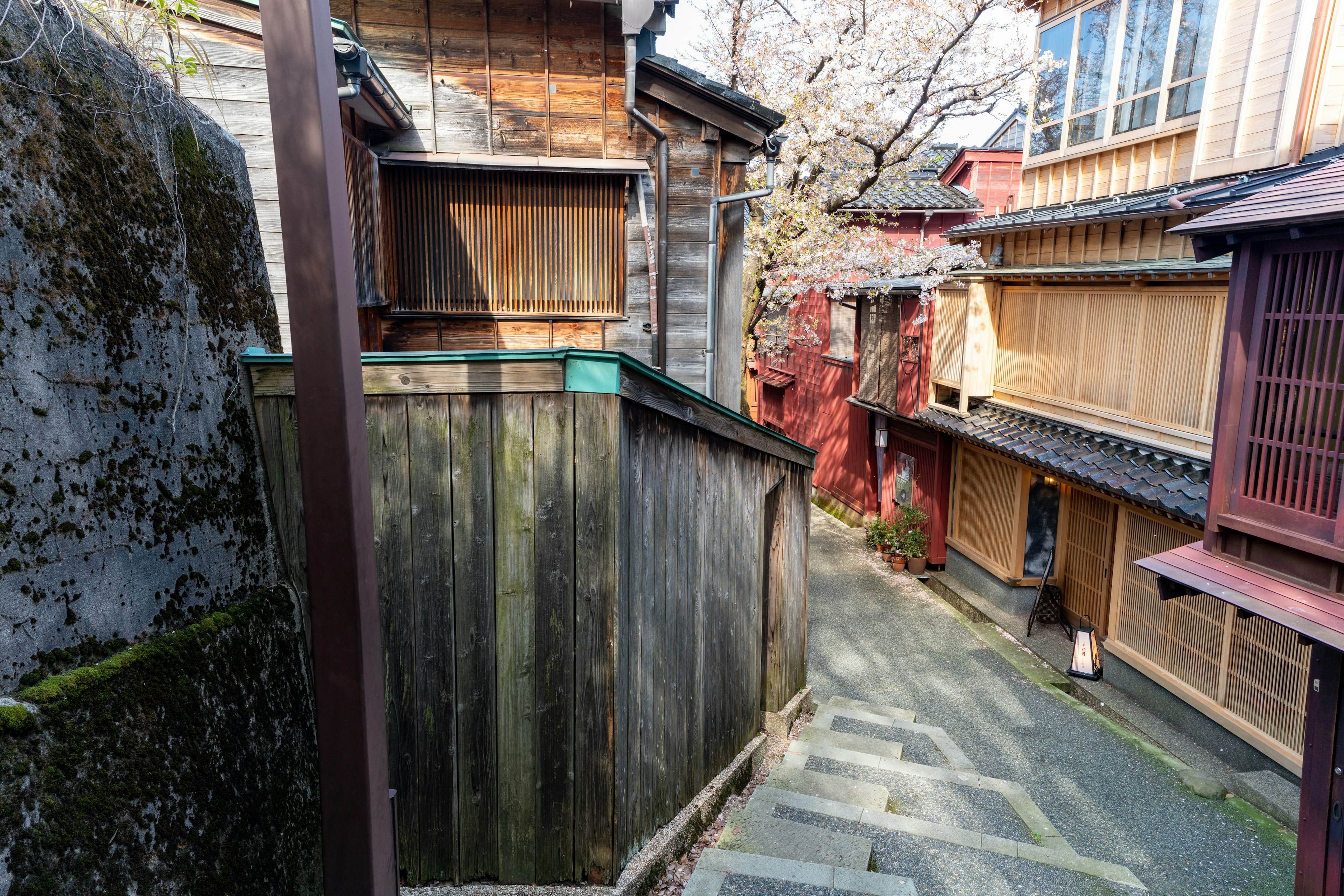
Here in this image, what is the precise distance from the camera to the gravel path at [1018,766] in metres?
5.45

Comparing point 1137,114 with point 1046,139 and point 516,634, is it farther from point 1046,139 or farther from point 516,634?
point 516,634

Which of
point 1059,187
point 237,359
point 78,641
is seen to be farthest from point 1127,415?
point 78,641

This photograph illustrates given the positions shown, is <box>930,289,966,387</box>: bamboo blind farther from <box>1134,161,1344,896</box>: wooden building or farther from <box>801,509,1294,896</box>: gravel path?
<box>1134,161,1344,896</box>: wooden building

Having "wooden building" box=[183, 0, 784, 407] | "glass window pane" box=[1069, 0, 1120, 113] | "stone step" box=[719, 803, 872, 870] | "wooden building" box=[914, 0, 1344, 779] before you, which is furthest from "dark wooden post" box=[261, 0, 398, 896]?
"glass window pane" box=[1069, 0, 1120, 113]

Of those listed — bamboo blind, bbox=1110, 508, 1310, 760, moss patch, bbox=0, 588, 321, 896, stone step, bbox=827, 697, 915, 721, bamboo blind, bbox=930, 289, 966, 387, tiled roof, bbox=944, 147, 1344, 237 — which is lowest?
stone step, bbox=827, 697, 915, 721

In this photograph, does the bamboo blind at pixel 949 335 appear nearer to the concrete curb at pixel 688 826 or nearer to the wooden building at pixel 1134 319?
the wooden building at pixel 1134 319

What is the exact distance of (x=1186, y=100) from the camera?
393 inches

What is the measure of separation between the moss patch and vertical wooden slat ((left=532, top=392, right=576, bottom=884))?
0.99 m

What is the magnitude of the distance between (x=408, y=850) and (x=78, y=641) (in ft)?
6.61

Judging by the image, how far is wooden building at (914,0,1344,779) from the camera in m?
8.55

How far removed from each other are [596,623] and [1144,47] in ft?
38.6

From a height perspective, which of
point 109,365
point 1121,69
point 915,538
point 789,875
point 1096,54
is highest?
point 1096,54

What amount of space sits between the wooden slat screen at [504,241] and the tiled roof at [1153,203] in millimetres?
5543

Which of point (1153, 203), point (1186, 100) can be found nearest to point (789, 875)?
point (1153, 203)
